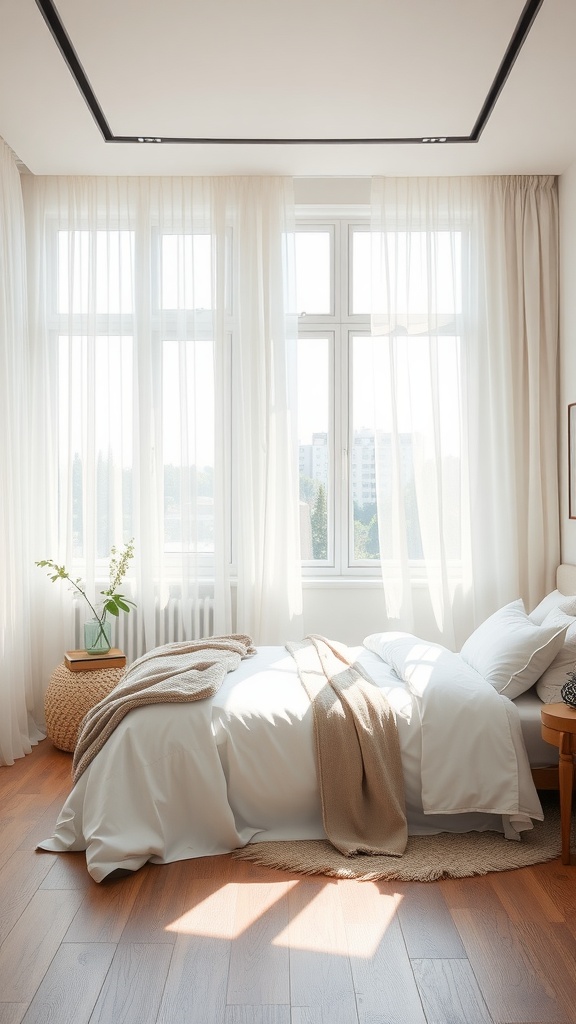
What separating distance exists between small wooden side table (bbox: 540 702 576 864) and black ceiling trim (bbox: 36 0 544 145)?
249 centimetres

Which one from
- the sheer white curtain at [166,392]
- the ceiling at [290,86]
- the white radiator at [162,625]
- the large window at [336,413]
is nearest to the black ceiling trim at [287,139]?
the ceiling at [290,86]

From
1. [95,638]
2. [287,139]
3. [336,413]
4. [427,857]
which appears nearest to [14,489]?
[95,638]

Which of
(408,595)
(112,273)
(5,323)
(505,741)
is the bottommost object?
(505,741)

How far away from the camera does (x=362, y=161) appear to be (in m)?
4.38

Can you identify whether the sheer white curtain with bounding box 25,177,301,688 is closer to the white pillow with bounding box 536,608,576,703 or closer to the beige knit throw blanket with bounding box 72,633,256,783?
the beige knit throw blanket with bounding box 72,633,256,783

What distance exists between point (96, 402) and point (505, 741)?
116 inches

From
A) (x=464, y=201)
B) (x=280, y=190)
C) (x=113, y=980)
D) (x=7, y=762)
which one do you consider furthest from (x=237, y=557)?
(x=113, y=980)

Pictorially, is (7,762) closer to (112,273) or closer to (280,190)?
(112,273)

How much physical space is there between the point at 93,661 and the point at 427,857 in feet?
6.93

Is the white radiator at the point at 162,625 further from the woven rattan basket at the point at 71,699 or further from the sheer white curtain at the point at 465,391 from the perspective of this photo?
the sheer white curtain at the point at 465,391

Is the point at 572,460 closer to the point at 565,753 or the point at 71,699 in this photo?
the point at 565,753

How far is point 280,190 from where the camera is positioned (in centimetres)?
Answer: 460

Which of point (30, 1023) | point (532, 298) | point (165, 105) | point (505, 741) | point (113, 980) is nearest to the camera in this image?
point (30, 1023)

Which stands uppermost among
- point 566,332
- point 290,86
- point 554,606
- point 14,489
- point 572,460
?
point 290,86
